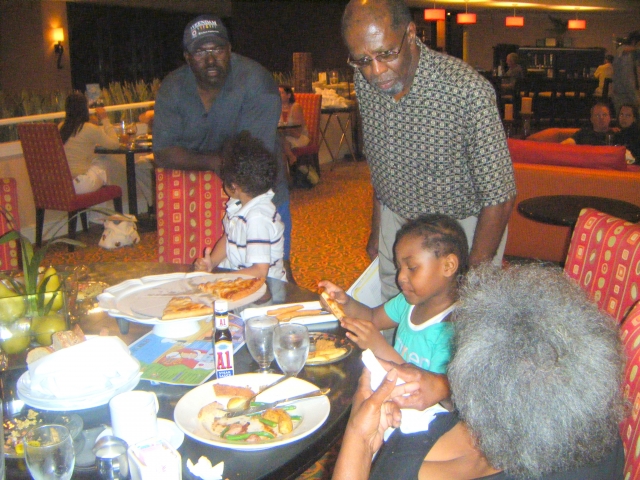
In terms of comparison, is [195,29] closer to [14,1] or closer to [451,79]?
[451,79]

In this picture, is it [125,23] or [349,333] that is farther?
[125,23]

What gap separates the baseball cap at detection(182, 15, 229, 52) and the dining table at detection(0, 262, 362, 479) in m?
1.21

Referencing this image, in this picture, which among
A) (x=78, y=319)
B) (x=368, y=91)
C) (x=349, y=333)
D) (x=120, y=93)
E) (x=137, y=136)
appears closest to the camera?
(x=349, y=333)

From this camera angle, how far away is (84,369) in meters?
1.46

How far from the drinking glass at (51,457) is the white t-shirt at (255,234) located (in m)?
1.36

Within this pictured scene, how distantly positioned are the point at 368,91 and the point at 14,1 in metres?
12.0

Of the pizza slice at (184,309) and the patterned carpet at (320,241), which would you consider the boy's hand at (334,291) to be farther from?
the patterned carpet at (320,241)

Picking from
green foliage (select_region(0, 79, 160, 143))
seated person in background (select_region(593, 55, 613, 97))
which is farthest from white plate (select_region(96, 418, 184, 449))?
seated person in background (select_region(593, 55, 613, 97))

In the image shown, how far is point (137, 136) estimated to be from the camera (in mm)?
6672

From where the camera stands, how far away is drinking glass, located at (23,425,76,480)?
44.2 inches

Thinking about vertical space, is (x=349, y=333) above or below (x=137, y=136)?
below

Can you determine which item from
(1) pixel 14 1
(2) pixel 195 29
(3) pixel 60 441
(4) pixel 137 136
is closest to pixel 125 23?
(1) pixel 14 1

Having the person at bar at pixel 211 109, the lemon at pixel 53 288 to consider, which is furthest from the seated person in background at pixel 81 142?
the lemon at pixel 53 288

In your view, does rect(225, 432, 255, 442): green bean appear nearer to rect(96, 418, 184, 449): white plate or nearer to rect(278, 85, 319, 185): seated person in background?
rect(96, 418, 184, 449): white plate
